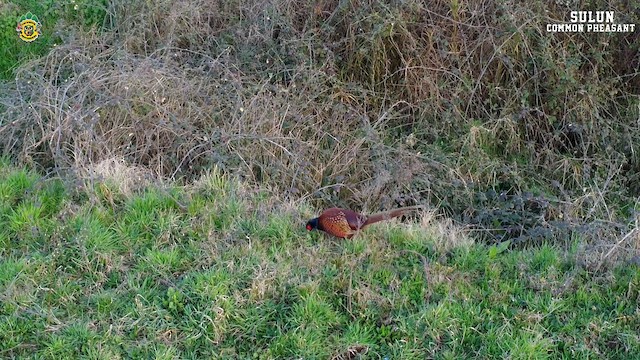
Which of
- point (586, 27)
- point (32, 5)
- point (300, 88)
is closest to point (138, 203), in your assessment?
point (300, 88)

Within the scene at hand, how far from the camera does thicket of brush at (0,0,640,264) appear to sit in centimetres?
509

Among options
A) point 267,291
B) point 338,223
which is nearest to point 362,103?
point 338,223

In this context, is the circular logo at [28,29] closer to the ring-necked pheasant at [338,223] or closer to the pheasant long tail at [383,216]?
the ring-necked pheasant at [338,223]

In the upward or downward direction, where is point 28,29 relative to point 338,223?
upward

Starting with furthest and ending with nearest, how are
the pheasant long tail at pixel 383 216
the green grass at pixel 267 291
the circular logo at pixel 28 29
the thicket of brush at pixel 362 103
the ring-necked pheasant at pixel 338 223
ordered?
the circular logo at pixel 28 29, the thicket of brush at pixel 362 103, the pheasant long tail at pixel 383 216, the ring-necked pheasant at pixel 338 223, the green grass at pixel 267 291

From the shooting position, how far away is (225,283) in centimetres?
371

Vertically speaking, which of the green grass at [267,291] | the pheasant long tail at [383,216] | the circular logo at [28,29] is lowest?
the green grass at [267,291]

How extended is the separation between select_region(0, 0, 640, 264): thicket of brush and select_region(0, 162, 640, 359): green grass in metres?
0.81

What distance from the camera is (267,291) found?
3.72m

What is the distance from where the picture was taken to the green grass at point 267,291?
3.48 meters

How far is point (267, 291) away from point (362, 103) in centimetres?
261

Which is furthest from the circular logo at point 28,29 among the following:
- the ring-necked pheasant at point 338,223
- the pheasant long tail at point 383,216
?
the pheasant long tail at point 383,216

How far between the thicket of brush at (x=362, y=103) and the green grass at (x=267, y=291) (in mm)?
807

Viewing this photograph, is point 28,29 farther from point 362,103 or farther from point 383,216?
point 383,216
